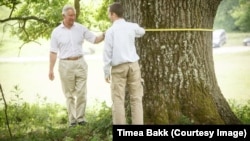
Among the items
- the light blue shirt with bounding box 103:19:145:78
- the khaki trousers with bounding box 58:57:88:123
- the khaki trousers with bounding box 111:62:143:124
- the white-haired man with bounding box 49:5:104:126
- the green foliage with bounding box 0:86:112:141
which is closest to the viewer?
the light blue shirt with bounding box 103:19:145:78

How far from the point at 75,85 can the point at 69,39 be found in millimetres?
517

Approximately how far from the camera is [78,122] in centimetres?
402

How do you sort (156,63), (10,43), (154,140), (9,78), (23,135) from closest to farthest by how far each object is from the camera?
(154,140) < (156,63) < (23,135) < (9,78) < (10,43)

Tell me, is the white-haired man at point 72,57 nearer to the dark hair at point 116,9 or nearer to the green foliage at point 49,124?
the green foliage at point 49,124

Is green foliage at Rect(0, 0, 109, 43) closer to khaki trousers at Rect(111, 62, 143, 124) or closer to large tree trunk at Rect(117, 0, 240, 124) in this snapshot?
large tree trunk at Rect(117, 0, 240, 124)

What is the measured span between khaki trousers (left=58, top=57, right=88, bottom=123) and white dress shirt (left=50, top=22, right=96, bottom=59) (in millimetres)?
111

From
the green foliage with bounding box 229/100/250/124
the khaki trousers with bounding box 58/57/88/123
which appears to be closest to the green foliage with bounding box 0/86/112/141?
the khaki trousers with bounding box 58/57/88/123

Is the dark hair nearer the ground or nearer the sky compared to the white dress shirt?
nearer the sky

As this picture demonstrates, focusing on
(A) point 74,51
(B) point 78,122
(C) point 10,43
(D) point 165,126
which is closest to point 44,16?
(C) point 10,43

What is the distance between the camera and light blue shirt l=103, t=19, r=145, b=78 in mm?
3064

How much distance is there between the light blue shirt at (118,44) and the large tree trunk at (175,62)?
36 centimetres

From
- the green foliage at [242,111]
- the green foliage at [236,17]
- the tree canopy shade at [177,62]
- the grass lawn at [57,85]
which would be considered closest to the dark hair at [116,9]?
the tree canopy shade at [177,62]

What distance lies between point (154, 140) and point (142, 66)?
2.41 ft

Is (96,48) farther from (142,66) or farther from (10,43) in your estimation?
(142,66)
